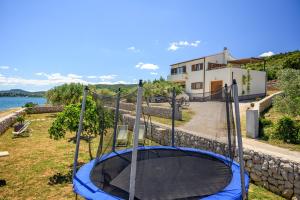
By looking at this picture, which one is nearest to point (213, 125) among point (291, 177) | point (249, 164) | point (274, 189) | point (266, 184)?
point (249, 164)

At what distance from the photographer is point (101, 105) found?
258 inches

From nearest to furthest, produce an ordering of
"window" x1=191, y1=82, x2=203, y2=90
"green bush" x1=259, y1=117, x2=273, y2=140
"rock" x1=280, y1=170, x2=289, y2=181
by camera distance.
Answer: "rock" x1=280, y1=170, x2=289, y2=181, "green bush" x1=259, y1=117, x2=273, y2=140, "window" x1=191, y1=82, x2=203, y2=90

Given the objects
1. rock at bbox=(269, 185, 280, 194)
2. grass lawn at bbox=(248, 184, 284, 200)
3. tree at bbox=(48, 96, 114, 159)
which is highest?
tree at bbox=(48, 96, 114, 159)

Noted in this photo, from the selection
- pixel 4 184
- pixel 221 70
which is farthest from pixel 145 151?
pixel 221 70

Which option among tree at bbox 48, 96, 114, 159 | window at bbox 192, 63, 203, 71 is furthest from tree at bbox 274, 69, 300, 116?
window at bbox 192, 63, 203, 71

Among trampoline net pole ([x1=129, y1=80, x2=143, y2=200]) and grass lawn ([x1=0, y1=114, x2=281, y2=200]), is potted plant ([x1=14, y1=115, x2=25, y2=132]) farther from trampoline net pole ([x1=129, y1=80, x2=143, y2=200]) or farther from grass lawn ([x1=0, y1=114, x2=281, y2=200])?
trampoline net pole ([x1=129, y1=80, x2=143, y2=200])

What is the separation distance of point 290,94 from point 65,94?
23.6 meters

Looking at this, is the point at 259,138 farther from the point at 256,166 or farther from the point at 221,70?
the point at 221,70

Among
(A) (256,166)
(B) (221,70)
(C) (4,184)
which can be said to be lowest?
(C) (4,184)

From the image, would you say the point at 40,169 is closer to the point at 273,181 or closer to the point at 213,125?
the point at 273,181

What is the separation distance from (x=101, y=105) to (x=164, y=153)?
264 centimetres

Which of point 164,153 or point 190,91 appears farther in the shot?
point 190,91

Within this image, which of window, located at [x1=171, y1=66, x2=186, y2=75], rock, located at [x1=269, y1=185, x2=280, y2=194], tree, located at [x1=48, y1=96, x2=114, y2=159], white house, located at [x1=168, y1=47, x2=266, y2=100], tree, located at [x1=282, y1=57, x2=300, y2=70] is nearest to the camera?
rock, located at [x1=269, y1=185, x2=280, y2=194]

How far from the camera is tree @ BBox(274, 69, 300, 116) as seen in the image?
12602 millimetres
